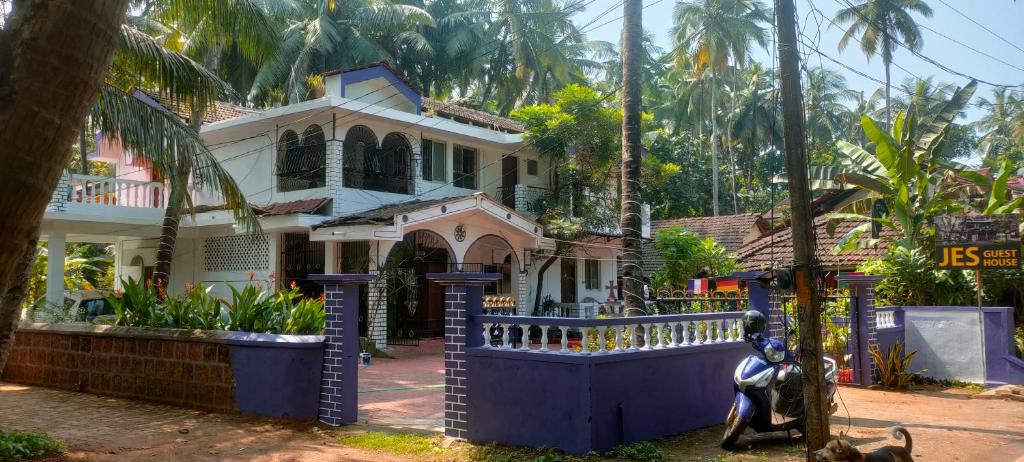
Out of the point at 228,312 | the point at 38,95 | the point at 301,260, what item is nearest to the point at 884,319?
the point at 228,312

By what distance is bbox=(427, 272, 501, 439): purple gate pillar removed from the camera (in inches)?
309

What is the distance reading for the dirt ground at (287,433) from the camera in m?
7.45

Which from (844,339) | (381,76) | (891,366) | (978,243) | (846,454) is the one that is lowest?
(891,366)

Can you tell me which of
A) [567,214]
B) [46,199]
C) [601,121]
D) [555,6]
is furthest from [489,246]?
[46,199]

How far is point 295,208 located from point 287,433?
9538 millimetres

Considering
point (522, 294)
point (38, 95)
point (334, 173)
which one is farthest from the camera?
point (522, 294)

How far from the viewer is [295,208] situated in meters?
17.3

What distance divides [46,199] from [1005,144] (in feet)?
188

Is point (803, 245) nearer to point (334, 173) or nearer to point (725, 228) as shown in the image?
point (334, 173)

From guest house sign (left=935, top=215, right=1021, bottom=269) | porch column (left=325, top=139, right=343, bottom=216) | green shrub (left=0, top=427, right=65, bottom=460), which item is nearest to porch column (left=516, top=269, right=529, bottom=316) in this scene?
porch column (left=325, top=139, right=343, bottom=216)

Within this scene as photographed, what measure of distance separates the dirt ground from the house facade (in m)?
6.05

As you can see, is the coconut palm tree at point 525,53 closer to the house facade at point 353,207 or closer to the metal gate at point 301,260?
the house facade at point 353,207

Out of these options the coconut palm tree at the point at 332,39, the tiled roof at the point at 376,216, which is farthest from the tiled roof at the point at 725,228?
the tiled roof at the point at 376,216

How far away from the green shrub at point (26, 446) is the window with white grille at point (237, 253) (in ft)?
35.9
